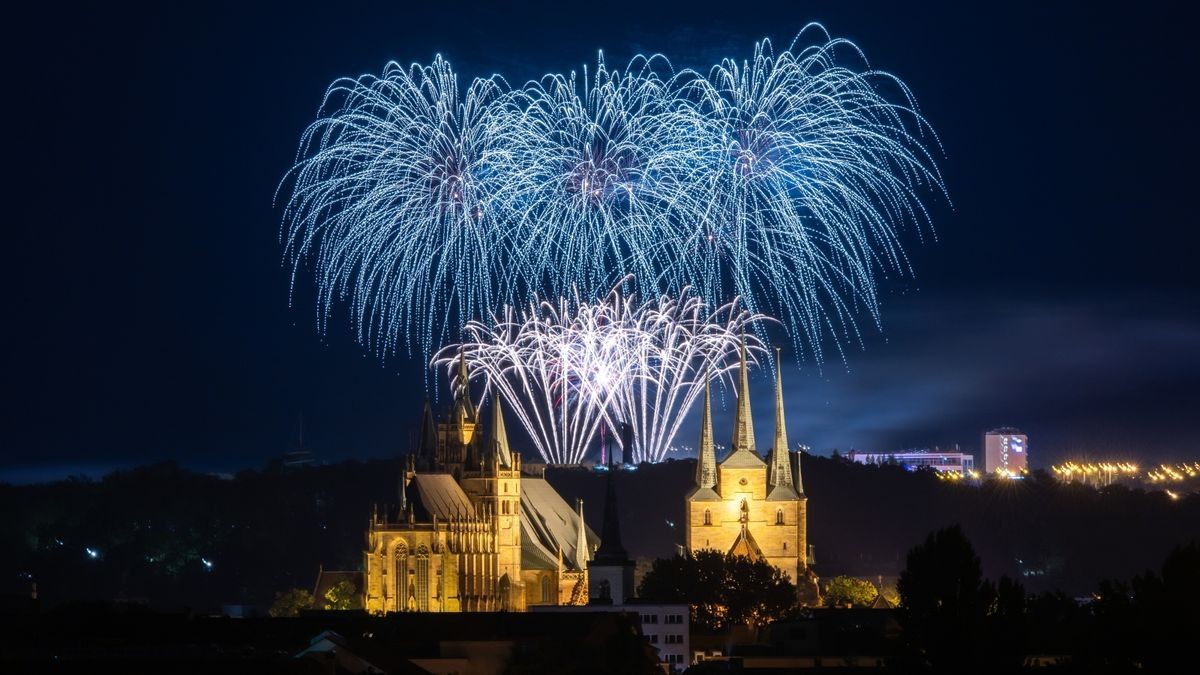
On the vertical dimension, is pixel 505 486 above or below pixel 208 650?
above

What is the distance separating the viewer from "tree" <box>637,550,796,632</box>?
12900cm

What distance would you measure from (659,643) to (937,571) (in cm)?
4211

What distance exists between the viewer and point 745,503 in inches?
5920

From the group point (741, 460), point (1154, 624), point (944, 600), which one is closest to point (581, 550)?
point (741, 460)

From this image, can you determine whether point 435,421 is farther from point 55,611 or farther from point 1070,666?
point 1070,666

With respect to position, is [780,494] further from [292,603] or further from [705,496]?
[292,603]

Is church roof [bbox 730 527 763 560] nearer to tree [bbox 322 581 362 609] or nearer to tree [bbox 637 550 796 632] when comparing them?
tree [bbox 637 550 796 632]

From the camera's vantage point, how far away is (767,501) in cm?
15088

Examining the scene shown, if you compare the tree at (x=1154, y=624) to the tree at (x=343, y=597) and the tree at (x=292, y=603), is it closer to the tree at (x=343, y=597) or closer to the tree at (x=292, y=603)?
the tree at (x=343, y=597)

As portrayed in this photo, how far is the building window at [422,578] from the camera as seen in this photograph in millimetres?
136875

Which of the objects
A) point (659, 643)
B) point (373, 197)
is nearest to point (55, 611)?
point (373, 197)

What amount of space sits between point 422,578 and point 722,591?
62.6ft

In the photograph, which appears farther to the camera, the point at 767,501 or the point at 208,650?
the point at 767,501

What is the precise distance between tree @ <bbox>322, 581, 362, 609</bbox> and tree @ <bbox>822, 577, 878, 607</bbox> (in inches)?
1179
